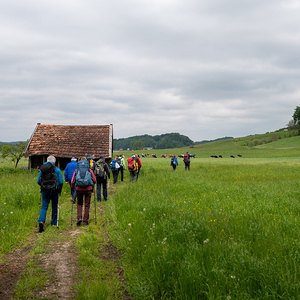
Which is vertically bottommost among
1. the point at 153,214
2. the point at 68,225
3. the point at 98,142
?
the point at 68,225

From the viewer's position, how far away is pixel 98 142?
25.7 metres

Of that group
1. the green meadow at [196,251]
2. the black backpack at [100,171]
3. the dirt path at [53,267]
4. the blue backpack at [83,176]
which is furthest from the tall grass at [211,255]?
the black backpack at [100,171]

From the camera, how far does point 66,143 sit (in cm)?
2572

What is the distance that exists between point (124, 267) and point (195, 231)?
175cm

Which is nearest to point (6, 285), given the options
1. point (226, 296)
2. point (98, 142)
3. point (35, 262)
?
point (35, 262)

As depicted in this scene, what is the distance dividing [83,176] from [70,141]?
1911 centimetres

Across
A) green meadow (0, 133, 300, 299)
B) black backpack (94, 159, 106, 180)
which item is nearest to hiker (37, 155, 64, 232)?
green meadow (0, 133, 300, 299)

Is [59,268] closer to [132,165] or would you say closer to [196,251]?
[196,251]

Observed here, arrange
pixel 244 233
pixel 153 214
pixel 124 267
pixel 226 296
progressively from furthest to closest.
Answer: pixel 153 214
pixel 244 233
pixel 124 267
pixel 226 296

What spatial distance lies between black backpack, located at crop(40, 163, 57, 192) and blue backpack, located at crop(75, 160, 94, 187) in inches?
30.8

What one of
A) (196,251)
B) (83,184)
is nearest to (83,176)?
(83,184)

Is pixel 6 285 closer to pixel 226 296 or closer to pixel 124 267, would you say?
pixel 124 267

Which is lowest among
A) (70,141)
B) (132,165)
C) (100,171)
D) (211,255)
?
(211,255)

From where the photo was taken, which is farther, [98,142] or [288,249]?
[98,142]
